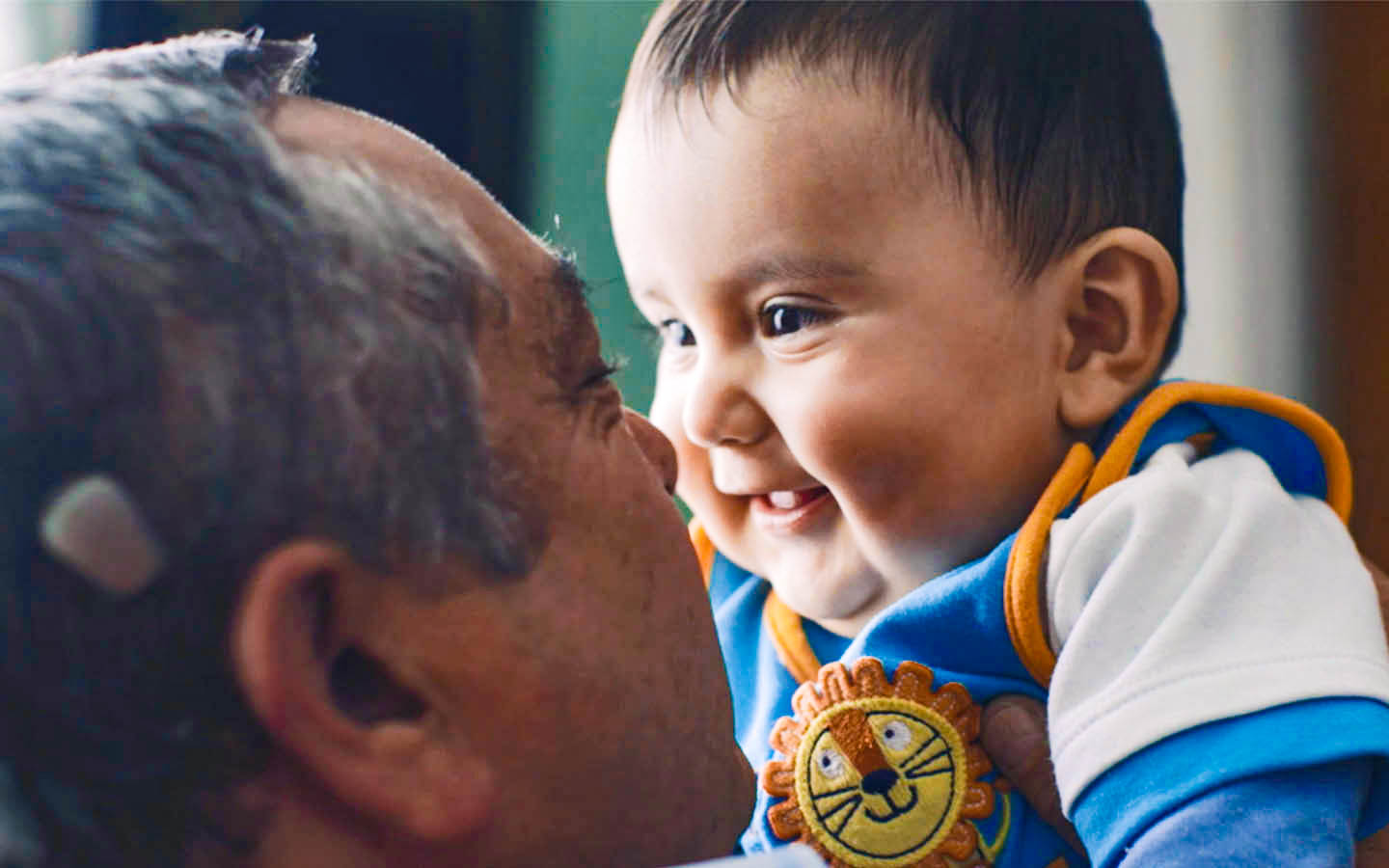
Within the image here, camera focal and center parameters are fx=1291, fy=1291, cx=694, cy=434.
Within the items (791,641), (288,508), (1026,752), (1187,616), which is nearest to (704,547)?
(791,641)

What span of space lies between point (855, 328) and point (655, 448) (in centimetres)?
24

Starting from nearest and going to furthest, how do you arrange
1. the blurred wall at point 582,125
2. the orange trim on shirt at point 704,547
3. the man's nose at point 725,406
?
1. the man's nose at point 725,406
2. the orange trim on shirt at point 704,547
3. the blurred wall at point 582,125

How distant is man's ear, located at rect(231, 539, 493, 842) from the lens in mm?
540

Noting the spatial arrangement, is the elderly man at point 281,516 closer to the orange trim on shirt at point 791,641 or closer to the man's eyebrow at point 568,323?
the man's eyebrow at point 568,323

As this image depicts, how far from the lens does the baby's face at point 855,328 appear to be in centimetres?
101

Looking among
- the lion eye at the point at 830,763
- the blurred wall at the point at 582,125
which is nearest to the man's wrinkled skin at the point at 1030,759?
the lion eye at the point at 830,763

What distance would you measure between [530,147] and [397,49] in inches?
9.1

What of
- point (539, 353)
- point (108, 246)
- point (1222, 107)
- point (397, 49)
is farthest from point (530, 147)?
point (108, 246)

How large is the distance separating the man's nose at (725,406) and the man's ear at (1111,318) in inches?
10.1

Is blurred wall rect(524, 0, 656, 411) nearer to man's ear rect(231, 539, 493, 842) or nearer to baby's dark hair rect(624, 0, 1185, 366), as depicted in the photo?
baby's dark hair rect(624, 0, 1185, 366)


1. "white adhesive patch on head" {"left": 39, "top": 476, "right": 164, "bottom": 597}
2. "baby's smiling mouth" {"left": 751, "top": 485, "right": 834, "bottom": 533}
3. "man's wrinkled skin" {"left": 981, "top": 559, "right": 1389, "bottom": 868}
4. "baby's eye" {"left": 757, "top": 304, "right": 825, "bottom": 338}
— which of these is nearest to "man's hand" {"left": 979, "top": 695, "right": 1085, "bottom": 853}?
"man's wrinkled skin" {"left": 981, "top": 559, "right": 1389, "bottom": 868}

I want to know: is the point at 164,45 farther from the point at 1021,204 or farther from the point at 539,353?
the point at 1021,204

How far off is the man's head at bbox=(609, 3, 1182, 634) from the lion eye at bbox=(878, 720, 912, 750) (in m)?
0.14

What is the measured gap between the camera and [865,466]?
1010 millimetres
